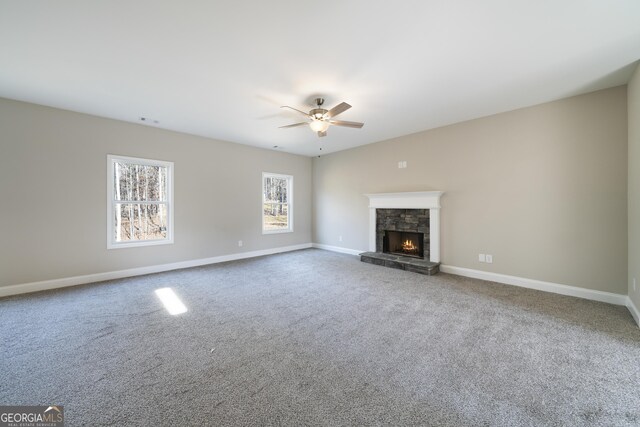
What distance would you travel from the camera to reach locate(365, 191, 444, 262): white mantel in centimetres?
462

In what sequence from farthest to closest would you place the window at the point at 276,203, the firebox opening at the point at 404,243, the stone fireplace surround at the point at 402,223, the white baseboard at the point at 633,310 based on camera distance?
the window at the point at 276,203 → the firebox opening at the point at 404,243 → the stone fireplace surround at the point at 402,223 → the white baseboard at the point at 633,310

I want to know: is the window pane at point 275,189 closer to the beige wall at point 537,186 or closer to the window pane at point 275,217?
the window pane at point 275,217

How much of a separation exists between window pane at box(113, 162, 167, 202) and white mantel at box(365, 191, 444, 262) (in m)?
4.24

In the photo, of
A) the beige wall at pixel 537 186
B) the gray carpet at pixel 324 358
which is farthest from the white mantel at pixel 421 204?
the gray carpet at pixel 324 358

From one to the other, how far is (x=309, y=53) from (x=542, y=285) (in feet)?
14.3

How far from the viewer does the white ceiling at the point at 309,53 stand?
1910 mm

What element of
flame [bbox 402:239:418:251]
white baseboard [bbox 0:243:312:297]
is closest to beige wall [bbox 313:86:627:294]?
flame [bbox 402:239:418:251]

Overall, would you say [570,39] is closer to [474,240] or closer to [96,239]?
[474,240]

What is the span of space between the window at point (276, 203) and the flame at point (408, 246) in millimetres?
2982

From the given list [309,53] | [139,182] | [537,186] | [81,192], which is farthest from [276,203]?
[537,186]

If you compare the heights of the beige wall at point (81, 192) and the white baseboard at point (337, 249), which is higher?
the beige wall at point (81, 192)

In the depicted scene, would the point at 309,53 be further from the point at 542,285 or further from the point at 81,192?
the point at 542,285

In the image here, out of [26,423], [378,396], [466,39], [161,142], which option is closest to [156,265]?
[161,142]

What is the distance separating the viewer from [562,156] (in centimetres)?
341
